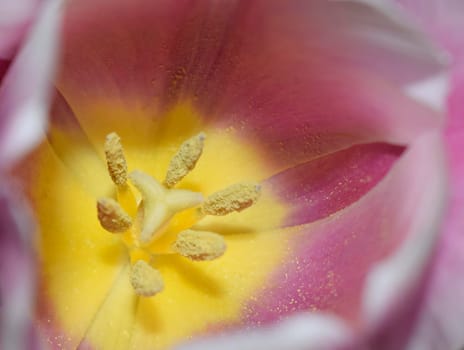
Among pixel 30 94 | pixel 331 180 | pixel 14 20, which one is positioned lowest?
pixel 30 94

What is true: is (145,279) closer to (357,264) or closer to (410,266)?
(357,264)

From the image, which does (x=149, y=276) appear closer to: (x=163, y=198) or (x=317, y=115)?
(x=163, y=198)

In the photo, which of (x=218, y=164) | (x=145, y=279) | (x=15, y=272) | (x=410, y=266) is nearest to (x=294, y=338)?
(x=410, y=266)

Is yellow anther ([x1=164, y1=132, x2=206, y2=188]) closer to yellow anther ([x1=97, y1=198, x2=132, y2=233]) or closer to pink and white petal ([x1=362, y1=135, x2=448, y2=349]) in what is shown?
yellow anther ([x1=97, y1=198, x2=132, y2=233])

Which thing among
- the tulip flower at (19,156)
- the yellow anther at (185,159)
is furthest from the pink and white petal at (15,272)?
the yellow anther at (185,159)

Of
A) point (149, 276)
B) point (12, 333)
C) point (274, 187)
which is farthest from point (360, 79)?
point (12, 333)

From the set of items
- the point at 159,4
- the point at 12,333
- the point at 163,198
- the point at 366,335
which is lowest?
the point at 12,333

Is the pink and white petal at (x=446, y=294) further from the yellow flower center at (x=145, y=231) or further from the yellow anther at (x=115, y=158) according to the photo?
the yellow anther at (x=115, y=158)
